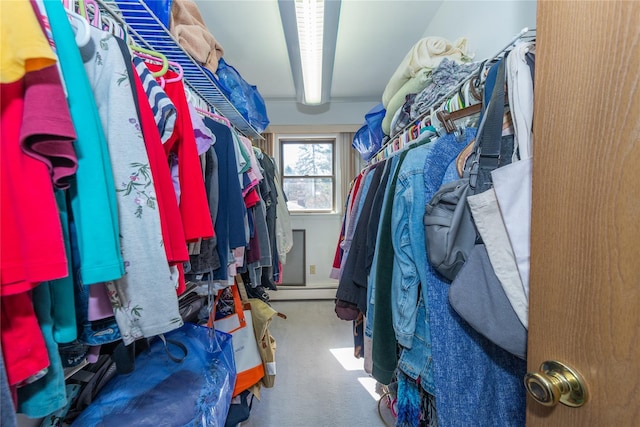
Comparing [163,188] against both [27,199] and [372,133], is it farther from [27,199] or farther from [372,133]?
[372,133]

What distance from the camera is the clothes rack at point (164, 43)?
36.3 inches

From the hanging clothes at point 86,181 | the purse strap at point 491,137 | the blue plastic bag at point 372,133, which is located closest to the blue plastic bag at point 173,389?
the hanging clothes at point 86,181

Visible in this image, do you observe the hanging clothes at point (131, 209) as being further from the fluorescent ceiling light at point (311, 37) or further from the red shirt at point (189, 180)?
the fluorescent ceiling light at point (311, 37)

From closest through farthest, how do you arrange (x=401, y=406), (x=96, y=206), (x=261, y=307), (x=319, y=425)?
(x=96, y=206) < (x=401, y=406) < (x=319, y=425) < (x=261, y=307)

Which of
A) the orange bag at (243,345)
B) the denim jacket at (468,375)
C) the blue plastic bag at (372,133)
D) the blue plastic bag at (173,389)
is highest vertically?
the blue plastic bag at (372,133)

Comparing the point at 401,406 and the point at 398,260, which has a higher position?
the point at 398,260

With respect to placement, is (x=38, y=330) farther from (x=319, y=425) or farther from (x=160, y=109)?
(x=319, y=425)

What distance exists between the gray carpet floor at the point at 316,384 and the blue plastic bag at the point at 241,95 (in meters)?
2.02

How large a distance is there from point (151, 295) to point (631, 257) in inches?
30.1

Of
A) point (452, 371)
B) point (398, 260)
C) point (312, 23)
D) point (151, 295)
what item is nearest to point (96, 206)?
point (151, 295)

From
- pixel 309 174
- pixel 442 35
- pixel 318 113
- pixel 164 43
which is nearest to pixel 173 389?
pixel 164 43

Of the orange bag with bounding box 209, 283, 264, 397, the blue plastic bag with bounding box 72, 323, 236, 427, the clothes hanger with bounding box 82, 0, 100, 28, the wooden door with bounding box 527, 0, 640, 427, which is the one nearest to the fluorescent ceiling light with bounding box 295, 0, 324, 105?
the clothes hanger with bounding box 82, 0, 100, 28

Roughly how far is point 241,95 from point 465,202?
5.90 ft

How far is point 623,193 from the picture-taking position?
34cm
